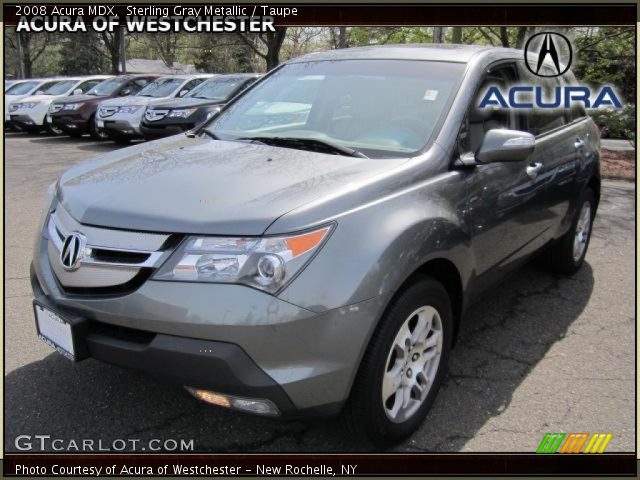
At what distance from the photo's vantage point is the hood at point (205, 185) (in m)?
2.32

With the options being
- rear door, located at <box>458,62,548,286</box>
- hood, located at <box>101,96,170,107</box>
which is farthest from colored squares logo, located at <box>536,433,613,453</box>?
hood, located at <box>101,96,170,107</box>

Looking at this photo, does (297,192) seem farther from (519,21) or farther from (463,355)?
(519,21)

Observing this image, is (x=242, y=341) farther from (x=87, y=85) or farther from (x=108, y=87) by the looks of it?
(x=87, y=85)

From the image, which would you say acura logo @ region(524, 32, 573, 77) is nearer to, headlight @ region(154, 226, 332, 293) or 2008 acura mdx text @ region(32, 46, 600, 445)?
2008 acura mdx text @ region(32, 46, 600, 445)

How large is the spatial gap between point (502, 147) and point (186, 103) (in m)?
9.64

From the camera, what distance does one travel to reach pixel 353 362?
2.30 m

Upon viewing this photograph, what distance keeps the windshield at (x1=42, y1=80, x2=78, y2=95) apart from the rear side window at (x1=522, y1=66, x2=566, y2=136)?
15029 mm

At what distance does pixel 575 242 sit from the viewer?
4.81 m

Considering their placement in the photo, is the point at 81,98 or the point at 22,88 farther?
the point at 22,88

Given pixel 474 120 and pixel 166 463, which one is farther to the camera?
pixel 474 120

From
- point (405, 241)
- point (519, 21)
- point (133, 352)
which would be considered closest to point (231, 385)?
point (133, 352)

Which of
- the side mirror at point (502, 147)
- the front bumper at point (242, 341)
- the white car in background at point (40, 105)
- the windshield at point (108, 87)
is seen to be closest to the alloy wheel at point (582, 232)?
the side mirror at point (502, 147)

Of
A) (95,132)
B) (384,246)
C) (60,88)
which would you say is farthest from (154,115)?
(384,246)

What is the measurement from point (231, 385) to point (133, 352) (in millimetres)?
→ 400
